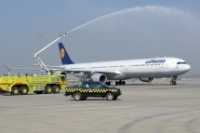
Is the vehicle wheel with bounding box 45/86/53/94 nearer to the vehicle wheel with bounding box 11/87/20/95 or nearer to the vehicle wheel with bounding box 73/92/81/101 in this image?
the vehicle wheel with bounding box 11/87/20/95

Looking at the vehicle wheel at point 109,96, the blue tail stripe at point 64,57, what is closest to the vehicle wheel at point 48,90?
the vehicle wheel at point 109,96

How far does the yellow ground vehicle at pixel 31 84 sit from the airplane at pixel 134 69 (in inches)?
835

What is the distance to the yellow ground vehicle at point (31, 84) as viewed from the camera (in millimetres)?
48531

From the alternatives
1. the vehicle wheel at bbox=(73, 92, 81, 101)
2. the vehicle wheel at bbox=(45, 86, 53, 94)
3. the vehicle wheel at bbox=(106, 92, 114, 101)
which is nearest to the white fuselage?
the vehicle wheel at bbox=(45, 86, 53, 94)

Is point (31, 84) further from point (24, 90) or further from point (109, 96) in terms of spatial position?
point (109, 96)

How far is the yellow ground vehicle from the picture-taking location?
159 ft

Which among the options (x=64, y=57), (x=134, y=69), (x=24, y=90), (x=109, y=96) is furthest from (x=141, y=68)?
(x=109, y=96)

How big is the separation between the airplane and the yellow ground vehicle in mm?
21213

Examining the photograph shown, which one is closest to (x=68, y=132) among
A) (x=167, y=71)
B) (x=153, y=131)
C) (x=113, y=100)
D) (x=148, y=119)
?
(x=153, y=131)

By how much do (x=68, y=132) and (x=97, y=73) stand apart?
61404 mm

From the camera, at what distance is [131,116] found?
A: 898 inches

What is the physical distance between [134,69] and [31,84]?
26.8 metres

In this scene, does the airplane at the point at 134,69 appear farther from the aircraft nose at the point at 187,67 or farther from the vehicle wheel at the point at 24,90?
the vehicle wheel at the point at 24,90

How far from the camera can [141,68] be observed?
73.0 metres
